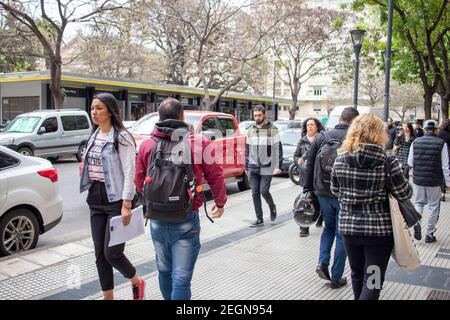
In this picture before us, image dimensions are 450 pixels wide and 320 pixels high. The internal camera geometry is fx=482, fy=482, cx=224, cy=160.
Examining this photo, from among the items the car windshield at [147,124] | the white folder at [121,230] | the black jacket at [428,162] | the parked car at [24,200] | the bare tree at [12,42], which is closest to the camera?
the white folder at [121,230]

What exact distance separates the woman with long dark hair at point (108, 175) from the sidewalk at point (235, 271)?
29.6 inches

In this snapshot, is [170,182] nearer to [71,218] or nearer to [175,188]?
[175,188]

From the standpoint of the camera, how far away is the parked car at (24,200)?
5555 mm

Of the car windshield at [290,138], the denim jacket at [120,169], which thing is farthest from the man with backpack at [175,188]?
the car windshield at [290,138]

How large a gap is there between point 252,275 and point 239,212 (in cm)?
332

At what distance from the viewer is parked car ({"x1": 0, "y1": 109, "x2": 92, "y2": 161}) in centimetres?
1570

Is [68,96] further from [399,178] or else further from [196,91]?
[399,178]

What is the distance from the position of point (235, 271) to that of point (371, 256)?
2.03 m

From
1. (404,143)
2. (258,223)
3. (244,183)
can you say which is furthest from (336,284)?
(404,143)

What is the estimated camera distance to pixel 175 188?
3348 mm

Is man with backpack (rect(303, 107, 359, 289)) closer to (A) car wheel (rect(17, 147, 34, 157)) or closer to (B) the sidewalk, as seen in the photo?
(B) the sidewalk

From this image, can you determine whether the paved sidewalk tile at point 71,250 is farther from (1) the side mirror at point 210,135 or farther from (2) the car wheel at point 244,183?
(2) the car wheel at point 244,183

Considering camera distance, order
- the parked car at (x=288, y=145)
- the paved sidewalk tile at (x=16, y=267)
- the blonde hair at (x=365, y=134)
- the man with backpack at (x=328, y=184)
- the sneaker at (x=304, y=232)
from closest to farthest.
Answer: the blonde hair at (x=365, y=134) → the man with backpack at (x=328, y=184) → the paved sidewalk tile at (x=16, y=267) → the sneaker at (x=304, y=232) → the parked car at (x=288, y=145)

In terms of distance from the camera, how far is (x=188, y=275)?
11.0 ft
